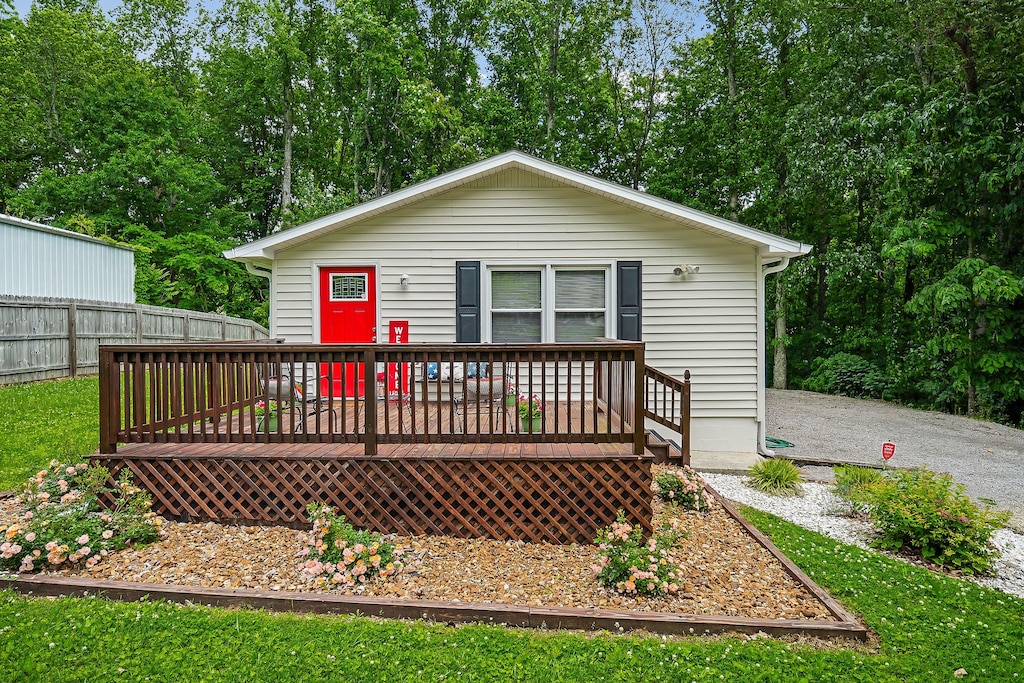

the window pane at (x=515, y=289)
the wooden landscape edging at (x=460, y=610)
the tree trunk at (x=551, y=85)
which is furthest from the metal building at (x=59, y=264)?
the tree trunk at (x=551, y=85)

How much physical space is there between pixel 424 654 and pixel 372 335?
16.5ft

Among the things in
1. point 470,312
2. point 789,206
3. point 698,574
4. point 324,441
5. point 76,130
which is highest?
point 76,130

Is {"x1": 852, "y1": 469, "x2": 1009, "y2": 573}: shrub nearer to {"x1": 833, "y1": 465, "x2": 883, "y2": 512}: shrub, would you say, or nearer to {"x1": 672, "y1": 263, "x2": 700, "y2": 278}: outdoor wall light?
{"x1": 833, "y1": 465, "x2": 883, "y2": 512}: shrub

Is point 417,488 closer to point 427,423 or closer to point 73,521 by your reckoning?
point 427,423

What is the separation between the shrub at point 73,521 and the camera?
11.4 feet

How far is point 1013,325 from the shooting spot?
408 inches

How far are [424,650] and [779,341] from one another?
48.8 feet

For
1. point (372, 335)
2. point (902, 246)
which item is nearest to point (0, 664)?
point (372, 335)

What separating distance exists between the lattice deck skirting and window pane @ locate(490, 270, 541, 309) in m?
3.36

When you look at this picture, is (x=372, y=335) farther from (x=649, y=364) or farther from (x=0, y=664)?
(x=0, y=664)

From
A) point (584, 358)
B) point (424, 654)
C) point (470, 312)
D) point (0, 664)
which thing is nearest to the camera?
point (0, 664)

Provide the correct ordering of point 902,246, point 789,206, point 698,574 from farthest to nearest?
point 789,206 → point 902,246 → point 698,574

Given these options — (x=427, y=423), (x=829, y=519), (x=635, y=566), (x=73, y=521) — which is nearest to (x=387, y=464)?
(x=427, y=423)

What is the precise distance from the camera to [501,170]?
7090 mm
